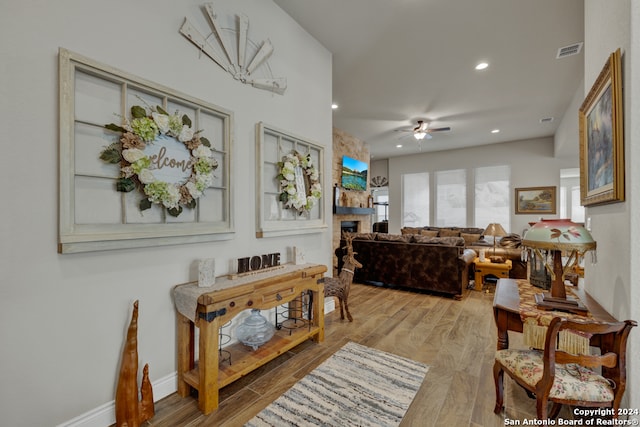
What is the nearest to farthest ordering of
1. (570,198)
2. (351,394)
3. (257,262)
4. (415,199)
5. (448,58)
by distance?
(351,394) < (257,262) < (448,58) < (570,198) < (415,199)

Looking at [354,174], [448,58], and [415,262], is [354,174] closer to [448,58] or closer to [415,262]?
[415,262]

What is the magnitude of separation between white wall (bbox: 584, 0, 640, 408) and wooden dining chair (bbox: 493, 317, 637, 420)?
10 cm

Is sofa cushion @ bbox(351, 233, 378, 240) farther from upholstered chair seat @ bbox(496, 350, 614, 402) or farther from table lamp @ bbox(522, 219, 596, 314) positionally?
upholstered chair seat @ bbox(496, 350, 614, 402)

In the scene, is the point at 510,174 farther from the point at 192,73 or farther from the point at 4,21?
the point at 4,21

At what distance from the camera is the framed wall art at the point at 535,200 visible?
6.93m

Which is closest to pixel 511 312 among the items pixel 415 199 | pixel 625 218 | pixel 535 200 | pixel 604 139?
pixel 625 218

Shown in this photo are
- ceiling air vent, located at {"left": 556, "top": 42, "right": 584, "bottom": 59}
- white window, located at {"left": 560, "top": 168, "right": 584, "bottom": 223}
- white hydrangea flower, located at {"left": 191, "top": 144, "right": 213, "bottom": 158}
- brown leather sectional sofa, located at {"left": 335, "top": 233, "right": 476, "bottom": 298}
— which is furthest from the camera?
white window, located at {"left": 560, "top": 168, "right": 584, "bottom": 223}

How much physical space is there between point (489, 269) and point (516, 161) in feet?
14.6

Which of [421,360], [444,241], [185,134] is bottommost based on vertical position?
[421,360]

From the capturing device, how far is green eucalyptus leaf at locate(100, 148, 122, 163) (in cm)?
159

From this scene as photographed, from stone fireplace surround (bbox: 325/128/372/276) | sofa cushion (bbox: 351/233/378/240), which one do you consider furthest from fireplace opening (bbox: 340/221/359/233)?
sofa cushion (bbox: 351/233/378/240)

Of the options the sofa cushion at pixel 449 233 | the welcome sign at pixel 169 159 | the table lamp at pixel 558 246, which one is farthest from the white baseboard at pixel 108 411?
the sofa cushion at pixel 449 233

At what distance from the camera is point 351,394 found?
192 centimetres

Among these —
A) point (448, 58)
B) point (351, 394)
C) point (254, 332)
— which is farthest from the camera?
point (448, 58)
